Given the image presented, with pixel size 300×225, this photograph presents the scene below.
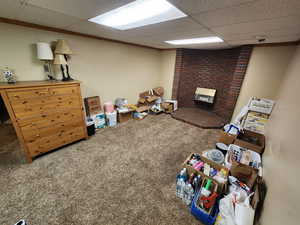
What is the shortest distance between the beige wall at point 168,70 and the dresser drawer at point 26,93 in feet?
12.8

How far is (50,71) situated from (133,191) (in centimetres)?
263

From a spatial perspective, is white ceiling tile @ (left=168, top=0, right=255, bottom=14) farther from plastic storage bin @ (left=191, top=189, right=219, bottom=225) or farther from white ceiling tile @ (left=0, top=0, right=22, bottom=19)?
plastic storage bin @ (left=191, top=189, right=219, bottom=225)

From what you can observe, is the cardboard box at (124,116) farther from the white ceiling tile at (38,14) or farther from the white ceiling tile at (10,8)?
the white ceiling tile at (10,8)

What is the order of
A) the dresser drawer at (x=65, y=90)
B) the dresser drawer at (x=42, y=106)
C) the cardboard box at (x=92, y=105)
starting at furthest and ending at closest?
the cardboard box at (x=92, y=105), the dresser drawer at (x=65, y=90), the dresser drawer at (x=42, y=106)

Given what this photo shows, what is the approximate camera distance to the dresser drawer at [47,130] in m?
1.90

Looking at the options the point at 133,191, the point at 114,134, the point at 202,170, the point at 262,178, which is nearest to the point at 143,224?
the point at 133,191

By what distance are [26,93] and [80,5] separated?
1.45m

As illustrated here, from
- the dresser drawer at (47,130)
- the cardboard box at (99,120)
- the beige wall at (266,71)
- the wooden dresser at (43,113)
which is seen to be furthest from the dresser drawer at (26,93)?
the beige wall at (266,71)

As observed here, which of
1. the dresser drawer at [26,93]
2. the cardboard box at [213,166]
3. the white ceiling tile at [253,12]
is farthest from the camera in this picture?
the dresser drawer at [26,93]

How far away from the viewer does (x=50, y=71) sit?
2365 millimetres

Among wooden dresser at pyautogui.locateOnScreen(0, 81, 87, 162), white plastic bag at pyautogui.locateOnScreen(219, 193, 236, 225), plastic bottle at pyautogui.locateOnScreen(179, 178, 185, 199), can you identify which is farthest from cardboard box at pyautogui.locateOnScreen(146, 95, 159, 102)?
white plastic bag at pyautogui.locateOnScreen(219, 193, 236, 225)

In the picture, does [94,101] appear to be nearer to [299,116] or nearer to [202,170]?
[202,170]

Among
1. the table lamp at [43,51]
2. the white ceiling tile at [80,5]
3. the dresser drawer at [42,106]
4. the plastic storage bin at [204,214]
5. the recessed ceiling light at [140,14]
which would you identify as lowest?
the plastic storage bin at [204,214]

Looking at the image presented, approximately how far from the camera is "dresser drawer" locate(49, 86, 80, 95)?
2013 mm
